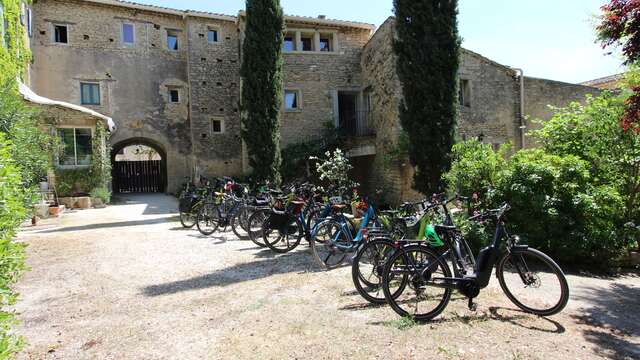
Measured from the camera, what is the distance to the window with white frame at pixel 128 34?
14508 millimetres

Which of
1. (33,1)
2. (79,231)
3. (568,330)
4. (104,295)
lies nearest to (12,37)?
(33,1)

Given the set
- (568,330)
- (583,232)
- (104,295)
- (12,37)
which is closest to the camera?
(568,330)

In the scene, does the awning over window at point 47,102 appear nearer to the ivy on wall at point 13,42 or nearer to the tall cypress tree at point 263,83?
the ivy on wall at point 13,42

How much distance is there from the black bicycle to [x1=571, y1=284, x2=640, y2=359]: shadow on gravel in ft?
0.99

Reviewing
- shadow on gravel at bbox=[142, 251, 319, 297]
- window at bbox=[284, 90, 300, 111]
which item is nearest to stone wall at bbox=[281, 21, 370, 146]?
window at bbox=[284, 90, 300, 111]

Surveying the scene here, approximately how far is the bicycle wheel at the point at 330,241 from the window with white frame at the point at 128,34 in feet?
45.3

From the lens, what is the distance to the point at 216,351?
2.62 metres

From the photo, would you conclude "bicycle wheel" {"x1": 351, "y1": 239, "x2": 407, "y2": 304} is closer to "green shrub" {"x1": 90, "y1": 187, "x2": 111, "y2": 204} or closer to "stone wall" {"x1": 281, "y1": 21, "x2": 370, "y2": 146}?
"green shrub" {"x1": 90, "y1": 187, "x2": 111, "y2": 204}

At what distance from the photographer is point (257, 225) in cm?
605

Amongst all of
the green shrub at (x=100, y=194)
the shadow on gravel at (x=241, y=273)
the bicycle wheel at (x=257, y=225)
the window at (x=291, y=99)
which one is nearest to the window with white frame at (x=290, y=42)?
the window at (x=291, y=99)

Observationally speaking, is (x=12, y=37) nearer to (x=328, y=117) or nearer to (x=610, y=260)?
(x=328, y=117)

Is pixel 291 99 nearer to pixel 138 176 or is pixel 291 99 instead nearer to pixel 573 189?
pixel 138 176

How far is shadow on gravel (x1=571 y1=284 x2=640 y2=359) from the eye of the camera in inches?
104

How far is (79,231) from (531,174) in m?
8.17
